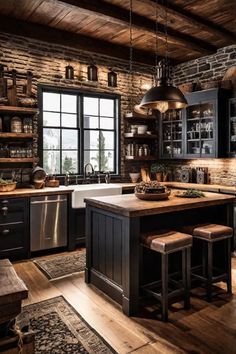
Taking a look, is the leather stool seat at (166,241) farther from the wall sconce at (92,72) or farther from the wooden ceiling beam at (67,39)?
the wooden ceiling beam at (67,39)

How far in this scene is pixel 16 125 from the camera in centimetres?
476

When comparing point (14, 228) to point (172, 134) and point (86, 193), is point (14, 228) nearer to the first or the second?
point (86, 193)

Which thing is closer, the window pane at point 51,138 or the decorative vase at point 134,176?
the window pane at point 51,138

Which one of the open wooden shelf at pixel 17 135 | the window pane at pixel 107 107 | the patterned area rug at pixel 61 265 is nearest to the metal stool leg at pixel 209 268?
the patterned area rug at pixel 61 265

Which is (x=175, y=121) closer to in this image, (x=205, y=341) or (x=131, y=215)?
(x=131, y=215)

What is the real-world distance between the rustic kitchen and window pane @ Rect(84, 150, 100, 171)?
29mm

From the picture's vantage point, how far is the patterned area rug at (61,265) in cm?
390

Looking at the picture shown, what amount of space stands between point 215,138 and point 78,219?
278 cm

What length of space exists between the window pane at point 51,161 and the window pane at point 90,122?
2.69 ft

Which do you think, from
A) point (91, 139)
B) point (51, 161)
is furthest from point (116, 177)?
point (51, 161)

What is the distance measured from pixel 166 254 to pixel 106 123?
395 cm

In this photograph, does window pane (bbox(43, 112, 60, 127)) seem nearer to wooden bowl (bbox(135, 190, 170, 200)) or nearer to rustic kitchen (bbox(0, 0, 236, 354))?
rustic kitchen (bbox(0, 0, 236, 354))

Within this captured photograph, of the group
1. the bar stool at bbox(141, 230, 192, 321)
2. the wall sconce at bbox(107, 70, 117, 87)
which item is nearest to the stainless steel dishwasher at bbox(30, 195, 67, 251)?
the bar stool at bbox(141, 230, 192, 321)

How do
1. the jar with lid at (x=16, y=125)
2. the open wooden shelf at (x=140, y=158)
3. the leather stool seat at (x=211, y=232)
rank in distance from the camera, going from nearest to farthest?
the leather stool seat at (x=211, y=232) < the jar with lid at (x=16, y=125) < the open wooden shelf at (x=140, y=158)
